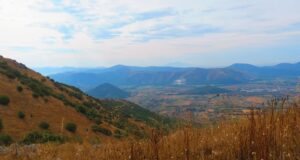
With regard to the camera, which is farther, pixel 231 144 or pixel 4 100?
pixel 4 100

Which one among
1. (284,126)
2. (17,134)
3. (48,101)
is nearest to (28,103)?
(48,101)

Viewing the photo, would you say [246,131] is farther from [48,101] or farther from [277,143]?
[48,101]

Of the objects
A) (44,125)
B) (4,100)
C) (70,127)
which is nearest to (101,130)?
(70,127)

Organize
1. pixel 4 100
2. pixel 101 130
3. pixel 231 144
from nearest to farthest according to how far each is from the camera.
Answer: pixel 231 144
pixel 4 100
pixel 101 130

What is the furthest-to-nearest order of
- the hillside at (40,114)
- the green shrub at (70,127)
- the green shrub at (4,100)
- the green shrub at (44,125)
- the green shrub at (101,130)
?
the green shrub at (101,130) < the green shrub at (4,100) < the green shrub at (70,127) < the green shrub at (44,125) < the hillside at (40,114)

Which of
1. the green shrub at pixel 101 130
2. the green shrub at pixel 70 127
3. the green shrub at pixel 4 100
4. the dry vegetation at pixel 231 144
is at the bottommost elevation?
the green shrub at pixel 101 130

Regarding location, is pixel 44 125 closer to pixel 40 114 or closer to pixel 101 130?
pixel 40 114

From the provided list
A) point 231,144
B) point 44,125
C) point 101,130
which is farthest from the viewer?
point 101,130

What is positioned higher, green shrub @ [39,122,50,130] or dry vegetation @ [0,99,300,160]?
dry vegetation @ [0,99,300,160]

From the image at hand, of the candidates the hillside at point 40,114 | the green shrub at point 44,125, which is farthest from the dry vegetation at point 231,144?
the green shrub at point 44,125

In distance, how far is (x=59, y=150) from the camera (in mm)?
7770

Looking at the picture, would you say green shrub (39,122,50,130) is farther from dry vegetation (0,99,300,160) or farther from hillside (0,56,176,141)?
dry vegetation (0,99,300,160)

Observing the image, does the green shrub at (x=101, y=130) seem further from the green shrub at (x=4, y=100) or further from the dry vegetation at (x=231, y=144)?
the dry vegetation at (x=231, y=144)

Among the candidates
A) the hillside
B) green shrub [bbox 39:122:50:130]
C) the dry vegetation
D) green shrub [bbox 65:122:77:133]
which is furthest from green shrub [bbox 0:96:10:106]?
the dry vegetation
